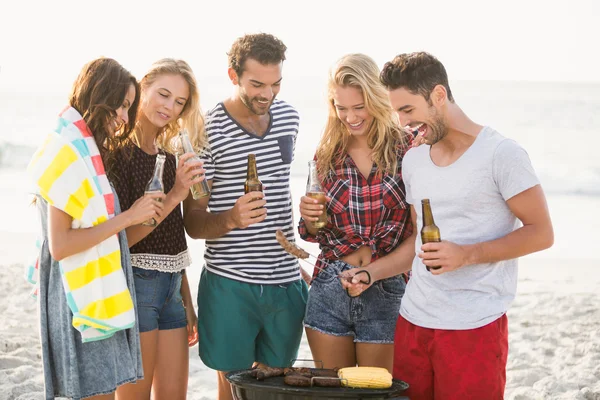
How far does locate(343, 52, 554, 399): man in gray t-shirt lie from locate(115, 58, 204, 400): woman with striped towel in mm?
1151

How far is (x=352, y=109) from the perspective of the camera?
3988mm

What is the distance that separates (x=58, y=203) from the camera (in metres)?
3.40

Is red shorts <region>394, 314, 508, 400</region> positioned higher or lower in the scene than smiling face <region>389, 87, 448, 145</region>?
lower

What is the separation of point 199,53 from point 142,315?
24640 millimetres

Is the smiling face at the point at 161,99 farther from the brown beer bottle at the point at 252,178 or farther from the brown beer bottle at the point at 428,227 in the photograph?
the brown beer bottle at the point at 428,227

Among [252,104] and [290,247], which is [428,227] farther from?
[252,104]

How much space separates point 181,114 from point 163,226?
62cm

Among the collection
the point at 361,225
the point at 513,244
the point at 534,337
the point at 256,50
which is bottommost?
the point at 534,337

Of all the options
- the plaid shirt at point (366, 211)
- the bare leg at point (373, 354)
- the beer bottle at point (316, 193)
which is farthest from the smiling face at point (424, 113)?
the bare leg at point (373, 354)

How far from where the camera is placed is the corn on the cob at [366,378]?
10.9ft

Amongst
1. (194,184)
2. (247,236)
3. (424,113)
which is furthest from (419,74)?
(247,236)

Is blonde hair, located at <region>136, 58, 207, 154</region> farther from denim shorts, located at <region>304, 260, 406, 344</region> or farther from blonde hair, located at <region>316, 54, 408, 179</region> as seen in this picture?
denim shorts, located at <region>304, 260, 406, 344</region>

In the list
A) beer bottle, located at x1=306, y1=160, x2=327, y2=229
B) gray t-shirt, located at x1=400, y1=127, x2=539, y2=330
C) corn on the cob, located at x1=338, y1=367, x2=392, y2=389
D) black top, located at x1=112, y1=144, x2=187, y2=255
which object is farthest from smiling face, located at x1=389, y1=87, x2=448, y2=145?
black top, located at x1=112, y1=144, x2=187, y2=255

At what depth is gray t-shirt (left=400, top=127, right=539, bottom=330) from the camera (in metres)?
3.31
